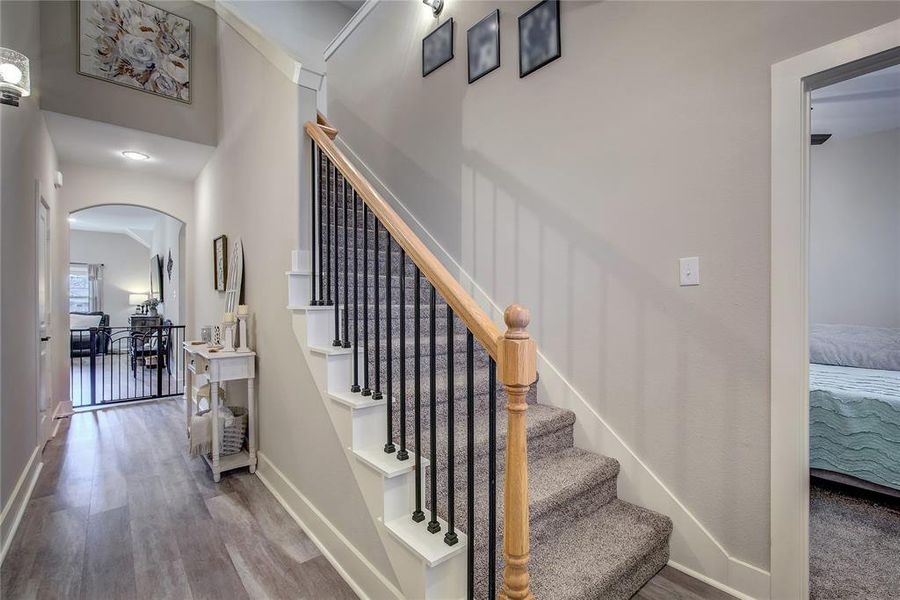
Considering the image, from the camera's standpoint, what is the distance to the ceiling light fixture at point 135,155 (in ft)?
13.4

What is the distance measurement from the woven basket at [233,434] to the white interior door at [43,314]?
4.66 feet

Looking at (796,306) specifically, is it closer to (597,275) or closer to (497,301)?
(597,275)

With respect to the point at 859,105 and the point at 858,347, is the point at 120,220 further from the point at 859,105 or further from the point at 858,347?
the point at 858,347

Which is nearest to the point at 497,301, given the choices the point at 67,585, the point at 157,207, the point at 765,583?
the point at 765,583

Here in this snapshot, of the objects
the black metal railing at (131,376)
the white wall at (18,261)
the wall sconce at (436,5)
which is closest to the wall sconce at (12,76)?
the white wall at (18,261)

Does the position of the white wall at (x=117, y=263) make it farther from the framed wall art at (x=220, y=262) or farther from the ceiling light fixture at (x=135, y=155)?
the framed wall art at (x=220, y=262)

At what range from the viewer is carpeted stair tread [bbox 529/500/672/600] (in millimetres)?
1424

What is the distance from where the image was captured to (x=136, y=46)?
12.1ft

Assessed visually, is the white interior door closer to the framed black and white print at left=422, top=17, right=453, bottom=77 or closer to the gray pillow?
the framed black and white print at left=422, top=17, right=453, bottom=77

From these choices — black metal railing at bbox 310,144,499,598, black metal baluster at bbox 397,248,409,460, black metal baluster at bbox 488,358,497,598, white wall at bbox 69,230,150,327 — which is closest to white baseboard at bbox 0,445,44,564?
black metal railing at bbox 310,144,499,598

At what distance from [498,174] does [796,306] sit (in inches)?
65.5

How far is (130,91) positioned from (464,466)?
165 inches

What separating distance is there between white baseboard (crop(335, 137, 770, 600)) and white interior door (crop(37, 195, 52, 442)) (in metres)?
3.35

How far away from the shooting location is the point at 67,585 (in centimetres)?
172
